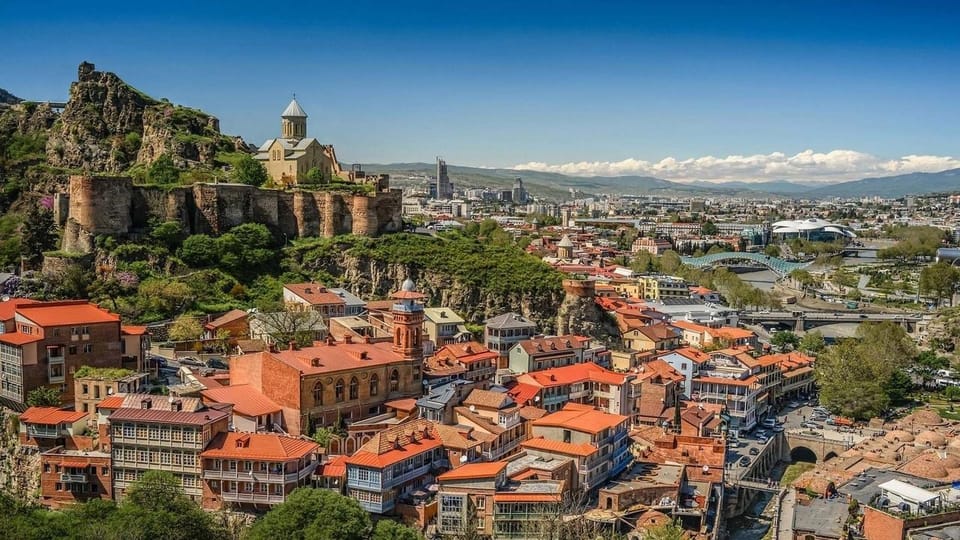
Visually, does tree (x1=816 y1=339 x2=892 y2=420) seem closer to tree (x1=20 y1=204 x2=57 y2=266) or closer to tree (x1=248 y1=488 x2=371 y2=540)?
tree (x1=248 y1=488 x2=371 y2=540)

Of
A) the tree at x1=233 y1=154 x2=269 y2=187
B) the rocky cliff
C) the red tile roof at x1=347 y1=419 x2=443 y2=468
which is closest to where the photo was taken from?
the red tile roof at x1=347 y1=419 x2=443 y2=468

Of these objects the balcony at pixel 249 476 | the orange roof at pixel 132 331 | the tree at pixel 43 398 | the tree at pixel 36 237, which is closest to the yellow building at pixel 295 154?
the tree at pixel 36 237

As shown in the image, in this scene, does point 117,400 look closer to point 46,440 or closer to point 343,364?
point 46,440

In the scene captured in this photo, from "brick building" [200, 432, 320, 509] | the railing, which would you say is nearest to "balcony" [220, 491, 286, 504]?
"brick building" [200, 432, 320, 509]

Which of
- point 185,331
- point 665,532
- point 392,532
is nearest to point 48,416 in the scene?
point 185,331

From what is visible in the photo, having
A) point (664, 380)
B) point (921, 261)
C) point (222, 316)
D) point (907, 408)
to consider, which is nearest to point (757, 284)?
point (921, 261)

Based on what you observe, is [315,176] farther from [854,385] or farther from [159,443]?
[854,385]

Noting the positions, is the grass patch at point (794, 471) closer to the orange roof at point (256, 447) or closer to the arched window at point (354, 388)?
the arched window at point (354, 388)
